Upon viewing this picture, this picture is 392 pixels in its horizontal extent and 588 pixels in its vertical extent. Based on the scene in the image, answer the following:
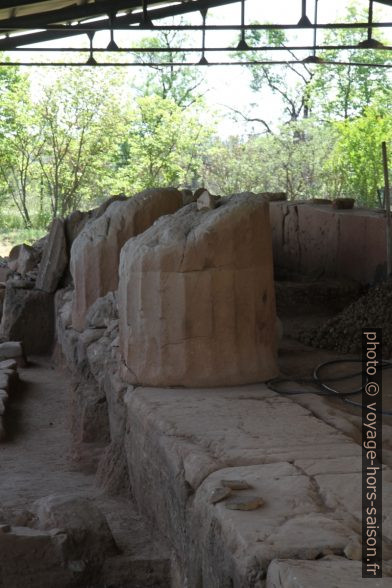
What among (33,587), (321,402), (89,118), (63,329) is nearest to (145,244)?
(321,402)

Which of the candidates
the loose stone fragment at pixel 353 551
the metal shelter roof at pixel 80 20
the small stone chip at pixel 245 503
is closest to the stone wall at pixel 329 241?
the metal shelter roof at pixel 80 20

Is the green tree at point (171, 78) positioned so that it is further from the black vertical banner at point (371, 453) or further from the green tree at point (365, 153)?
the black vertical banner at point (371, 453)

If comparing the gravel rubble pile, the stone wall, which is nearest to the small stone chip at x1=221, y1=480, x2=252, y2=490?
the gravel rubble pile

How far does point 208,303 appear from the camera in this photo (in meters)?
5.06

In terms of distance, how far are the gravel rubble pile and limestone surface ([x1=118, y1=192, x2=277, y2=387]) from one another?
1372 mm

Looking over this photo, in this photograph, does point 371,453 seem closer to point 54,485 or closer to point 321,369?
point 321,369

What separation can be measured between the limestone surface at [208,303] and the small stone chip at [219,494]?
176cm

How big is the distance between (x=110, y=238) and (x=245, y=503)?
5291 mm

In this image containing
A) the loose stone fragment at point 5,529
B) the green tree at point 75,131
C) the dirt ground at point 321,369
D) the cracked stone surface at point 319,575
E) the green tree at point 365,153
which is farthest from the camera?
the green tree at point 75,131

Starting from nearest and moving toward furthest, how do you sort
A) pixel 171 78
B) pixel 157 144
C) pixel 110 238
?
pixel 110 238 → pixel 157 144 → pixel 171 78

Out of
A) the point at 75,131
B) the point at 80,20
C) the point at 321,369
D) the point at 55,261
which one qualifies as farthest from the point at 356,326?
the point at 75,131

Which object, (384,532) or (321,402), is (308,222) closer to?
(321,402)

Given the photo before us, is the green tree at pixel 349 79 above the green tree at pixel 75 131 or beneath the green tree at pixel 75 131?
above

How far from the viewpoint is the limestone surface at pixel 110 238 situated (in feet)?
26.7
